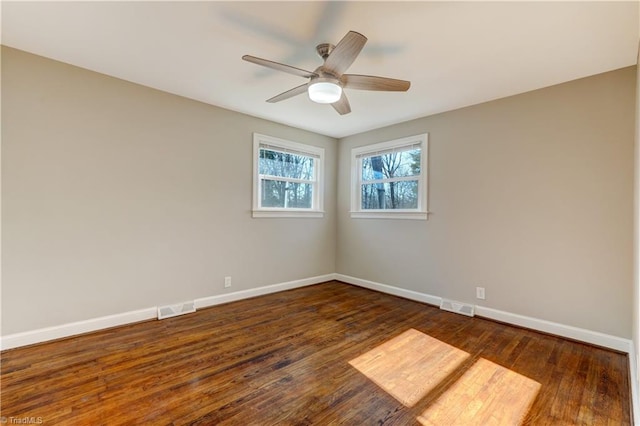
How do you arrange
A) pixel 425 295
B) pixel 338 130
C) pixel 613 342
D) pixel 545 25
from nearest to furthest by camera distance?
pixel 545 25 → pixel 613 342 → pixel 425 295 → pixel 338 130

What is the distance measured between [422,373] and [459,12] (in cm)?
255

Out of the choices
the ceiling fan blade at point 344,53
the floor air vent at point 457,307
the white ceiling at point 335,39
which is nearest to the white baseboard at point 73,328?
the white ceiling at point 335,39

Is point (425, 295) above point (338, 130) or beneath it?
beneath

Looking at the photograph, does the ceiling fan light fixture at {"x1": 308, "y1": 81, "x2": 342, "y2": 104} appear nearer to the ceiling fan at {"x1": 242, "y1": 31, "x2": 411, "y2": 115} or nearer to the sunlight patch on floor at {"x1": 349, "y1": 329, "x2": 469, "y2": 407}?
the ceiling fan at {"x1": 242, "y1": 31, "x2": 411, "y2": 115}

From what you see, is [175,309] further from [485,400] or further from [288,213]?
[485,400]

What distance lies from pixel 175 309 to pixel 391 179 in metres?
3.36

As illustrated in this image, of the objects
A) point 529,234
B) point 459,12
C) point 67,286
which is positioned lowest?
point 67,286

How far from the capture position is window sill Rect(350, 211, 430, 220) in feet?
13.1

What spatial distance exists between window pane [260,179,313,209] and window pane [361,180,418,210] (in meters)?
0.94

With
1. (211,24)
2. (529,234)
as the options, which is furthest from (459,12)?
(529,234)

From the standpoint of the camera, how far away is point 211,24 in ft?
6.96

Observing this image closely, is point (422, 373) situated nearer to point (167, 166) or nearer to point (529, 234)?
point (529, 234)

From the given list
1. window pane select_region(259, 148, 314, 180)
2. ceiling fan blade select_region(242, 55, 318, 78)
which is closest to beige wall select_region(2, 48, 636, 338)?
window pane select_region(259, 148, 314, 180)

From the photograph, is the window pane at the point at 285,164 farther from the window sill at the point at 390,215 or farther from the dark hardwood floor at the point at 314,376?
the dark hardwood floor at the point at 314,376
